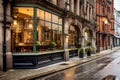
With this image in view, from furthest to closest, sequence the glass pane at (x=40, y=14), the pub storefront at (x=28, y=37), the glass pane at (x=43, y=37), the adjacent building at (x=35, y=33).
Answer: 1. the glass pane at (x=43, y=37)
2. the glass pane at (x=40, y=14)
3. the pub storefront at (x=28, y=37)
4. the adjacent building at (x=35, y=33)

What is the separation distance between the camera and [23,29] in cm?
1933

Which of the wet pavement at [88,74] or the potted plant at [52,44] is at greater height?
the potted plant at [52,44]

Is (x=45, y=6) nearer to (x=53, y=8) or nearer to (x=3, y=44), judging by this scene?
(x=53, y=8)

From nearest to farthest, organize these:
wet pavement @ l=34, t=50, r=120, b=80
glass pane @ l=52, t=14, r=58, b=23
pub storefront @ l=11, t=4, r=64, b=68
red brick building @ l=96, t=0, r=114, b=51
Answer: wet pavement @ l=34, t=50, r=120, b=80 < pub storefront @ l=11, t=4, r=64, b=68 < glass pane @ l=52, t=14, r=58, b=23 < red brick building @ l=96, t=0, r=114, b=51

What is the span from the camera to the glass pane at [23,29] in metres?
19.0

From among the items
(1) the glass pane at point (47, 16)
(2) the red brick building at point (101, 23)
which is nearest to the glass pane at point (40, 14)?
(1) the glass pane at point (47, 16)

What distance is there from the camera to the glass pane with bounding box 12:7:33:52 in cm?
1905

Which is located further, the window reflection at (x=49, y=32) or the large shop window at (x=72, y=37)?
the large shop window at (x=72, y=37)

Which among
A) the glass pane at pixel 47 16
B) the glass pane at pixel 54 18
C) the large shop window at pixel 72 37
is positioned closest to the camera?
the glass pane at pixel 47 16

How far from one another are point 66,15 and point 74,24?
404 centimetres

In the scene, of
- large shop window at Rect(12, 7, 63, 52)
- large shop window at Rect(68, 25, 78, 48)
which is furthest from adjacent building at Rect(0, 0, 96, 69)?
large shop window at Rect(68, 25, 78, 48)

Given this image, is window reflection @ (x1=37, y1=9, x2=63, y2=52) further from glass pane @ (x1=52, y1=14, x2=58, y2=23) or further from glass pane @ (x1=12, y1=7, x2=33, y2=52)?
glass pane @ (x1=12, y1=7, x2=33, y2=52)

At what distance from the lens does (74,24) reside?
30.3 m

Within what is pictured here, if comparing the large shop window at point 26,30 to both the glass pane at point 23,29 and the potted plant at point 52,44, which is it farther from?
the potted plant at point 52,44
